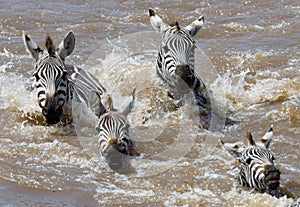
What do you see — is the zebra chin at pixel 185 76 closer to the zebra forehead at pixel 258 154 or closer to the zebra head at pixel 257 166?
the zebra head at pixel 257 166

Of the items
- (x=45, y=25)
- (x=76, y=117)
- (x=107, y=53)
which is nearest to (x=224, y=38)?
(x=107, y=53)

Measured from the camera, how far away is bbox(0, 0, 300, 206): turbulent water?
28.7ft

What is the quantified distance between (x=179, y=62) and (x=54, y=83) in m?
2.10

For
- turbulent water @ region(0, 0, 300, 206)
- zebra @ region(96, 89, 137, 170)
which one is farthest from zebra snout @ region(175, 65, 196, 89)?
zebra @ region(96, 89, 137, 170)

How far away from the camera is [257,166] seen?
8.31 metres

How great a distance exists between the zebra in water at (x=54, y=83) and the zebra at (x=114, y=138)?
1.16 feet

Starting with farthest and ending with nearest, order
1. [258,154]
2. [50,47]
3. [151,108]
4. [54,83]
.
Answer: [151,108] < [50,47] < [54,83] < [258,154]

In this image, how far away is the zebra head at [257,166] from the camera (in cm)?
820

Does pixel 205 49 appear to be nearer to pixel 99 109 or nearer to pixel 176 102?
pixel 176 102

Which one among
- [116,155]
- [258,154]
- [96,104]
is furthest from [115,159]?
[258,154]

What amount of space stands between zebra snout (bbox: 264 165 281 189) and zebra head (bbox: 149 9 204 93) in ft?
9.68

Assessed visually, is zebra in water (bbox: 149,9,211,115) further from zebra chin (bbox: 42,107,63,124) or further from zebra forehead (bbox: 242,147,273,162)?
zebra forehead (bbox: 242,147,273,162)

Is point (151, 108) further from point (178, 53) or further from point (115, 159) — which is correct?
point (115, 159)

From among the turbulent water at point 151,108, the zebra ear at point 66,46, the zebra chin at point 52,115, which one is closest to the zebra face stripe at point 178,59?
the turbulent water at point 151,108
